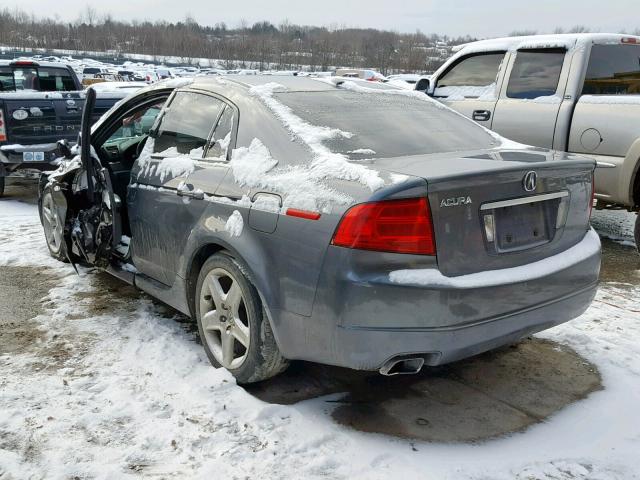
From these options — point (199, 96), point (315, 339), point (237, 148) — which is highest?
point (199, 96)

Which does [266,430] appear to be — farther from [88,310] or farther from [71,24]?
[71,24]

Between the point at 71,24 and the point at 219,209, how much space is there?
16064 cm

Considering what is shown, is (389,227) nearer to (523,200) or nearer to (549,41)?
(523,200)

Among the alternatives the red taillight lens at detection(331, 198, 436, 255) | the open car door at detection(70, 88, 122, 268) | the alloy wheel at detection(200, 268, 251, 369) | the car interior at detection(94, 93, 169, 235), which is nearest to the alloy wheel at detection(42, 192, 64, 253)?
the open car door at detection(70, 88, 122, 268)

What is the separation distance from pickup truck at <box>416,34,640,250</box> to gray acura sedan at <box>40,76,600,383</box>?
2.30 metres

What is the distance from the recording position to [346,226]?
2555mm

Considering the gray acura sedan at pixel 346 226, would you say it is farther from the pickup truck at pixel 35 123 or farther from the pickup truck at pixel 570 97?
the pickup truck at pixel 35 123

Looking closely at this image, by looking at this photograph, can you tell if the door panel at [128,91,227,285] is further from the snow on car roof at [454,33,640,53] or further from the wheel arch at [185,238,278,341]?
the snow on car roof at [454,33,640,53]

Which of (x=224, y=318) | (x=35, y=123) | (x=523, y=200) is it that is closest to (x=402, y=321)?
(x=523, y=200)

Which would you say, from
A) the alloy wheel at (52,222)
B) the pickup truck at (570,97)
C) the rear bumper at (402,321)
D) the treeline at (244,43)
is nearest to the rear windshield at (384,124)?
the rear bumper at (402,321)

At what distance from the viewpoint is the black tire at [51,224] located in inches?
186

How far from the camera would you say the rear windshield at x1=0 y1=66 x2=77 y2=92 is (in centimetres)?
945

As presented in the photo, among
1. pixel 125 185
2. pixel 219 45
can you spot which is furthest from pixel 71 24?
pixel 125 185

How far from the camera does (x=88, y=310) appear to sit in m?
4.42
